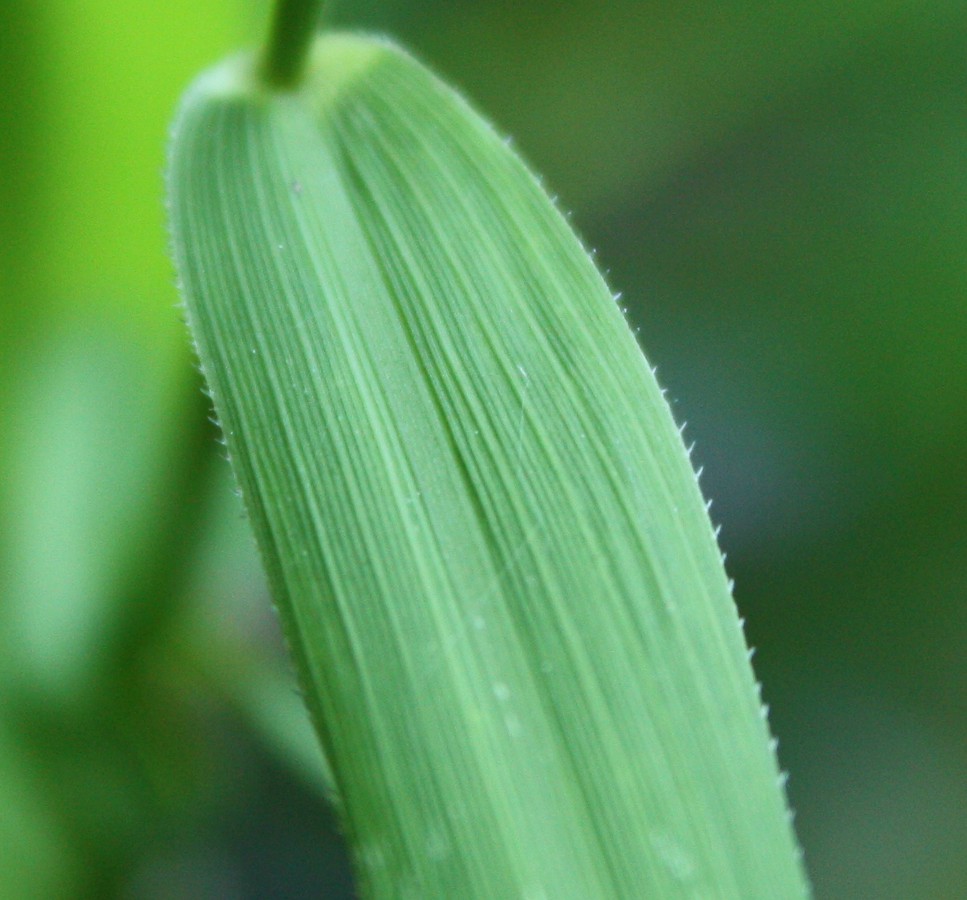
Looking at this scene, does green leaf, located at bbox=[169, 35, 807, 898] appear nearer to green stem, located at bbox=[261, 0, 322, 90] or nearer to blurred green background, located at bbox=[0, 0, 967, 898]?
green stem, located at bbox=[261, 0, 322, 90]

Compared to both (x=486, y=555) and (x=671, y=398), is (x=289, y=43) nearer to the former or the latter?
(x=486, y=555)

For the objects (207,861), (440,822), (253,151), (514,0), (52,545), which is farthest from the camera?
(514,0)

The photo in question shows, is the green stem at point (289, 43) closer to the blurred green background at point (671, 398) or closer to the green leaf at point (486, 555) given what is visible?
the green leaf at point (486, 555)

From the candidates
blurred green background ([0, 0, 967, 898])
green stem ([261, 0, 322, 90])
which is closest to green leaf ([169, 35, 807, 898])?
green stem ([261, 0, 322, 90])

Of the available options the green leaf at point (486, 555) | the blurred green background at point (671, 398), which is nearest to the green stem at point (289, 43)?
the green leaf at point (486, 555)

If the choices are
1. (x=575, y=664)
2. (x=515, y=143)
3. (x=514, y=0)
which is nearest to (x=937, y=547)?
(x=515, y=143)

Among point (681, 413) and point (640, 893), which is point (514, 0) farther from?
point (640, 893)

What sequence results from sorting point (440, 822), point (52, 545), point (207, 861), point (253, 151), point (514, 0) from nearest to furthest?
point (440, 822) → point (253, 151) → point (52, 545) → point (207, 861) → point (514, 0)
